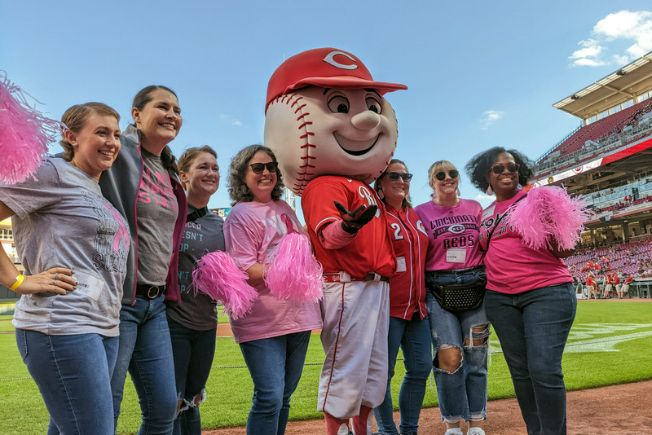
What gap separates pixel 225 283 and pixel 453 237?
175cm

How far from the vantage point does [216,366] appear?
783cm

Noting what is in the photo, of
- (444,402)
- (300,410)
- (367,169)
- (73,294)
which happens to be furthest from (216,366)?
(73,294)

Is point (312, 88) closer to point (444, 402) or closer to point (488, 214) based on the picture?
point (488, 214)

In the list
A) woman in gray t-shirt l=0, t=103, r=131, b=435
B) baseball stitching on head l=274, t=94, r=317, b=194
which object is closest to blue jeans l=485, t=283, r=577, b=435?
baseball stitching on head l=274, t=94, r=317, b=194

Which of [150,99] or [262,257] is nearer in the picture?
[150,99]

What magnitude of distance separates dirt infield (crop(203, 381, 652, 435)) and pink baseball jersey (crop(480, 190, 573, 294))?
1.61 metres

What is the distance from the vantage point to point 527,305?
3.03m

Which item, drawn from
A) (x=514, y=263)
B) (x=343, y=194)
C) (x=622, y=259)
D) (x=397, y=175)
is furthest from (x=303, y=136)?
(x=622, y=259)

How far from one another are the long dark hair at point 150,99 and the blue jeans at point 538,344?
2093mm

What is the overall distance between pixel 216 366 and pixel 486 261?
5.62m

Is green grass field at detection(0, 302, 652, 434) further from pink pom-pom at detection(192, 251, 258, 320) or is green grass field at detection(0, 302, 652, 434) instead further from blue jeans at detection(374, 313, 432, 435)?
pink pom-pom at detection(192, 251, 258, 320)

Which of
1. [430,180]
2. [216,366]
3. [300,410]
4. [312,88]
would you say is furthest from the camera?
[216,366]

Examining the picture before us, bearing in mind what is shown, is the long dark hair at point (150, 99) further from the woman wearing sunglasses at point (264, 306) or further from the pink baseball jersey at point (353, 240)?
the pink baseball jersey at point (353, 240)

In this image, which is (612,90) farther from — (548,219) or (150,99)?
(150,99)
